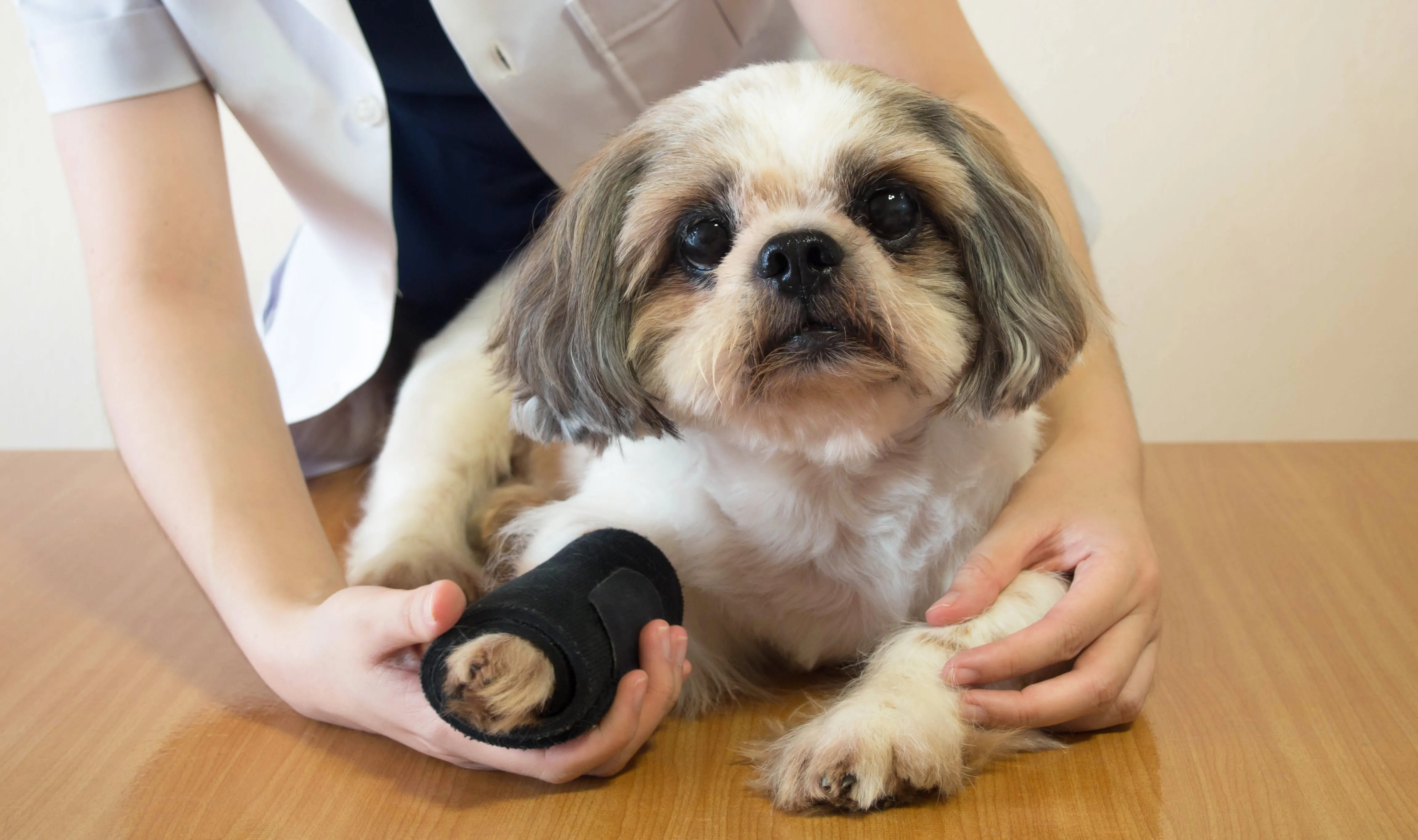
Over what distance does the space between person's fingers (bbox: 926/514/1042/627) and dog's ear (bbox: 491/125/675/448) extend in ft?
1.04

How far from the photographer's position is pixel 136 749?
107cm

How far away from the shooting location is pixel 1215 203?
3.00 metres

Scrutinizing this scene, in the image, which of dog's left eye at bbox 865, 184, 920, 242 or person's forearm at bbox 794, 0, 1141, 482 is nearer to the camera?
dog's left eye at bbox 865, 184, 920, 242

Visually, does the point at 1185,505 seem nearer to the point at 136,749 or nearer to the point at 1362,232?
the point at 136,749

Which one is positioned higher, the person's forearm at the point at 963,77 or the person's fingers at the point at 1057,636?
the person's forearm at the point at 963,77

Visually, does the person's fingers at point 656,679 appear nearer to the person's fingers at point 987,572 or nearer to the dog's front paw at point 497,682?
the dog's front paw at point 497,682

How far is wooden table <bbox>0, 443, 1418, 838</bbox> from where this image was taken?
36.6 inches

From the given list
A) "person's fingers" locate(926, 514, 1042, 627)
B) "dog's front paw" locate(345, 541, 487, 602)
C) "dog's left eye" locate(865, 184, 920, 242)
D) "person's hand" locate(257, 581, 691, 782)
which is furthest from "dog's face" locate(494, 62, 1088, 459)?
→ "dog's front paw" locate(345, 541, 487, 602)

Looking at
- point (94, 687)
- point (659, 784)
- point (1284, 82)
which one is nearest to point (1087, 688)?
point (659, 784)

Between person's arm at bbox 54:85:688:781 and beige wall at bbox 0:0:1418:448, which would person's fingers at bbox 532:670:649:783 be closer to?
person's arm at bbox 54:85:688:781

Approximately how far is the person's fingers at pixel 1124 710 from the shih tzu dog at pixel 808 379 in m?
0.06

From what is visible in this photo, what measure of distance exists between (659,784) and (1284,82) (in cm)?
261

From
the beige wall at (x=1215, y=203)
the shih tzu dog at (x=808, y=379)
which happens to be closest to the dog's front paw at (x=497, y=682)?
the shih tzu dog at (x=808, y=379)

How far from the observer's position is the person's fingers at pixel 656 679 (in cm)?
99
